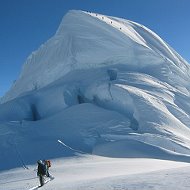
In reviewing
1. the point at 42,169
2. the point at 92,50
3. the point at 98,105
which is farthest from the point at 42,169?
the point at 92,50

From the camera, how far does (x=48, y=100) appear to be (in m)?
55.7

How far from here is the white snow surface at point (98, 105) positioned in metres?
40.2

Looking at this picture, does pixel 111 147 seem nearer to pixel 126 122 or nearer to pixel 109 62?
pixel 126 122

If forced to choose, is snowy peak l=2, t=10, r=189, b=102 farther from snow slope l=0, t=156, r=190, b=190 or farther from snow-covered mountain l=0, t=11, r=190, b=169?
snow slope l=0, t=156, r=190, b=190

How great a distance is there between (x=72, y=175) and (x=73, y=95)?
96.1 ft

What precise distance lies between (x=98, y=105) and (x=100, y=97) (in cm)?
108

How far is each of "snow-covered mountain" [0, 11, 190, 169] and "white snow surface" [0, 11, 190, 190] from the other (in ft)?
0.39

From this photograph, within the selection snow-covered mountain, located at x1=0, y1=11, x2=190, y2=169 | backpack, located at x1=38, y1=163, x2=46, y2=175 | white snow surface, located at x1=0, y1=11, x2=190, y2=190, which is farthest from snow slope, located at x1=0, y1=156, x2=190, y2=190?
snow-covered mountain, located at x1=0, y1=11, x2=190, y2=169

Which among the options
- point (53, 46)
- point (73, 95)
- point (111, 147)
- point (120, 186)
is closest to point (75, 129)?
point (111, 147)

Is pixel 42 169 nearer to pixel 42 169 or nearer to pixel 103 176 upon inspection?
pixel 42 169

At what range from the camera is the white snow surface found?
40156mm

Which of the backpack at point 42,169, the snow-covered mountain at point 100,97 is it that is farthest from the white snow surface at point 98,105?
the backpack at point 42,169

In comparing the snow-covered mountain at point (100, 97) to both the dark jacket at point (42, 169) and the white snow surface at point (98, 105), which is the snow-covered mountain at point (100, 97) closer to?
the white snow surface at point (98, 105)

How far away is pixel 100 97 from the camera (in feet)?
181
